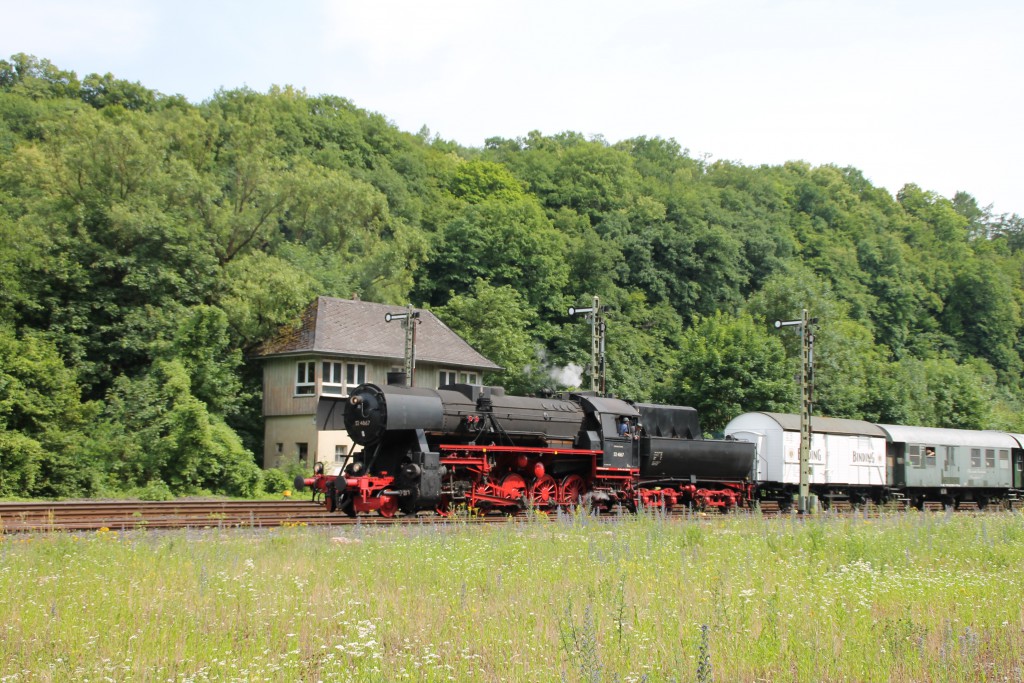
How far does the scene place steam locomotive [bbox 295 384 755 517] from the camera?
64.1ft

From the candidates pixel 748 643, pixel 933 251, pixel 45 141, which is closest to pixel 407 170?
pixel 45 141

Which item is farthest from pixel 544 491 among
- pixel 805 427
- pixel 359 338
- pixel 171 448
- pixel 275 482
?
pixel 359 338

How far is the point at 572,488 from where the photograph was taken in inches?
901

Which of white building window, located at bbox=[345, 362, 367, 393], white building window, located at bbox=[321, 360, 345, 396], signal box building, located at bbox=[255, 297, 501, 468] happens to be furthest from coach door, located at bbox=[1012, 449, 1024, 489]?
white building window, located at bbox=[321, 360, 345, 396]

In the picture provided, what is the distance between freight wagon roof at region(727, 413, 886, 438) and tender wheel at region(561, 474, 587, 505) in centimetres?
969

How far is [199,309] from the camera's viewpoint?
38219 millimetres

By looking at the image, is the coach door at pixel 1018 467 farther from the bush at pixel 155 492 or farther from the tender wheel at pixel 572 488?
the bush at pixel 155 492

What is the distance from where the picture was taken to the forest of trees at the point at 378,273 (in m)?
34.5

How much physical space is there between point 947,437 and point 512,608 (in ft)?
97.0

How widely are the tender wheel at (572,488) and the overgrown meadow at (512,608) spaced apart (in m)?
8.61

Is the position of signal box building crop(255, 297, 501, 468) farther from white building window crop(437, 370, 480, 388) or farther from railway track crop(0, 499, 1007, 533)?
railway track crop(0, 499, 1007, 533)

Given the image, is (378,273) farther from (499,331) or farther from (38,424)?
(38,424)

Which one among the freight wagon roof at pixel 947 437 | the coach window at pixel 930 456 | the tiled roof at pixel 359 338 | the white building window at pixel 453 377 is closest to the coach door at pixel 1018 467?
the freight wagon roof at pixel 947 437

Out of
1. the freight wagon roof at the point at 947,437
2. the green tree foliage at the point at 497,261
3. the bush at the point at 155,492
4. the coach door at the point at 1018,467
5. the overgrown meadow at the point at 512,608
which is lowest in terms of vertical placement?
the bush at the point at 155,492
